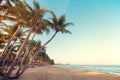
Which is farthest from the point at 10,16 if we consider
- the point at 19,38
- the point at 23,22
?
the point at 19,38

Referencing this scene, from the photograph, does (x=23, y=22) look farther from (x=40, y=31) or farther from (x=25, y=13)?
(x=40, y=31)

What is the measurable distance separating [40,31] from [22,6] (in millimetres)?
5889

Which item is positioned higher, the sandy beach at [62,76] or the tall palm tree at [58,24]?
the tall palm tree at [58,24]

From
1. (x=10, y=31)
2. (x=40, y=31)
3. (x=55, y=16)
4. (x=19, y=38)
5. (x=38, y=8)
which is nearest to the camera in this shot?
(x=38, y=8)

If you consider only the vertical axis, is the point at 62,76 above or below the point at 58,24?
below

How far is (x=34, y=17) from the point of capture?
19266 mm

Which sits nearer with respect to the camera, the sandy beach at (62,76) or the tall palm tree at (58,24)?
the sandy beach at (62,76)

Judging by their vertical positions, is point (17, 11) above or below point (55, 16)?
below

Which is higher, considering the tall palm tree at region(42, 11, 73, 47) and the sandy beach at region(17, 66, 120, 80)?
the tall palm tree at region(42, 11, 73, 47)

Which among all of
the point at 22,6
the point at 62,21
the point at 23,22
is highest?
the point at 62,21

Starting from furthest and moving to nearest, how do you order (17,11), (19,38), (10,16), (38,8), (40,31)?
(19,38), (40,31), (10,16), (38,8), (17,11)

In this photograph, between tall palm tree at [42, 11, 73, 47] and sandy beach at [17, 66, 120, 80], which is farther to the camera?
tall palm tree at [42, 11, 73, 47]

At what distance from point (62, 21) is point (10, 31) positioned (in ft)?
29.5

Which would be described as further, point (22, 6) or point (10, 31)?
point (10, 31)
